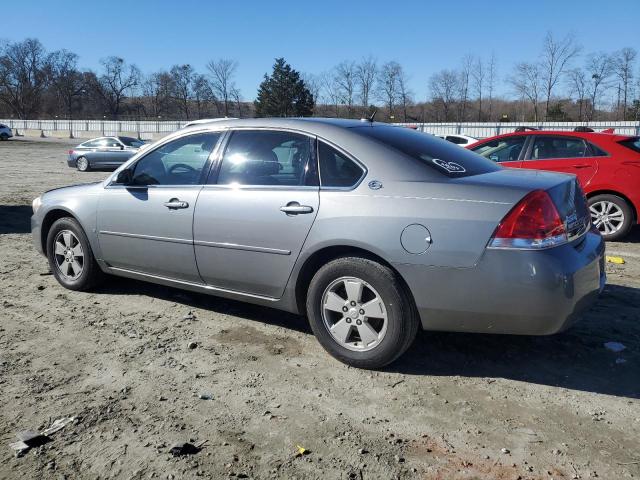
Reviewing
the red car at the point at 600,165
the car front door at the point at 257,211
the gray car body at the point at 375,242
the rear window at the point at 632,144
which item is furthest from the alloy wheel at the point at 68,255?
the rear window at the point at 632,144

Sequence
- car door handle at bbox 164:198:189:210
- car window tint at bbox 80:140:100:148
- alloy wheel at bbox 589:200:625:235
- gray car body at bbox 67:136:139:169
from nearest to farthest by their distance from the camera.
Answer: car door handle at bbox 164:198:189:210
alloy wheel at bbox 589:200:625:235
gray car body at bbox 67:136:139:169
car window tint at bbox 80:140:100:148

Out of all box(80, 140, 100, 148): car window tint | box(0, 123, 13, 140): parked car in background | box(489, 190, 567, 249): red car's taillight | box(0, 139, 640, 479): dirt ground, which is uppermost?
box(0, 123, 13, 140): parked car in background

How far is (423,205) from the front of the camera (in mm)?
3377

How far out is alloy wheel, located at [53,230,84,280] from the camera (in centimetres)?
525

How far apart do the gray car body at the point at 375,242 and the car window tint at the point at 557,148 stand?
185 inches

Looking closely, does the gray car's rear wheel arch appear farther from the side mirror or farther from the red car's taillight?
the side mirror

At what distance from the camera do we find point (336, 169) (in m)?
3.79

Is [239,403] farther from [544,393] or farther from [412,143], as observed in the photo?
[412,143]

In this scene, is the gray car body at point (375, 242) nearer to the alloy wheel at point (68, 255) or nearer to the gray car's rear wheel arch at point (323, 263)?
the gray car's rear wheel arch at point (323, 263)

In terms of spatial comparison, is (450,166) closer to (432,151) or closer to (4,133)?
(432,151)

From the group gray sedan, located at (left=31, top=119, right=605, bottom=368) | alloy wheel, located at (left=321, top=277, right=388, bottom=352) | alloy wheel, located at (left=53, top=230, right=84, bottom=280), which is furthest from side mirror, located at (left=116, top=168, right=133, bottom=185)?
alloy wheel, located at (left=321, top=277, right=388, bottom=352)

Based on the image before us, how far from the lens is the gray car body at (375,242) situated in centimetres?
321

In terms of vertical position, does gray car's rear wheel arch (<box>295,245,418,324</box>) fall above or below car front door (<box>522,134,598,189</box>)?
below

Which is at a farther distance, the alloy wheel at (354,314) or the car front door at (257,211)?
the car front door at (257,211)
